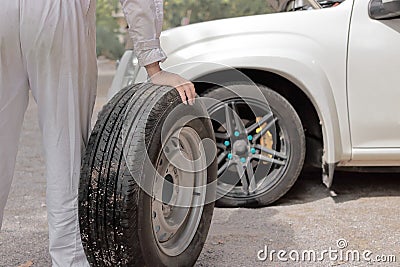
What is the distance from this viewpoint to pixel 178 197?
11.0 feet

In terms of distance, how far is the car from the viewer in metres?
4.22

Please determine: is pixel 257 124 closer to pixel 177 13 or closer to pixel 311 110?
pixel 311 110

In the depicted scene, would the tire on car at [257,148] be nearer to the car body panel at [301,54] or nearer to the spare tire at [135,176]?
the car body panel at [301,54]

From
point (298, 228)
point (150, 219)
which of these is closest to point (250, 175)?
point (298, 228)

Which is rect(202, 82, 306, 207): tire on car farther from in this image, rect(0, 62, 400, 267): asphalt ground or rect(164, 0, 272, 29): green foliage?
rect(164, 0, 272, 29): green foliage

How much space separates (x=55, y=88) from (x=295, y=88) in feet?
7.19

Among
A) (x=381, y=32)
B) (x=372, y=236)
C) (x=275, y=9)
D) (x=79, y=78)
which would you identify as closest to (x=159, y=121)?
(x=79, y=78)

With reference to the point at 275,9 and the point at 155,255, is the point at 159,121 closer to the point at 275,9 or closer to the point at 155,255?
the point at 155,255

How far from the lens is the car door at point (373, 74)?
165 inches

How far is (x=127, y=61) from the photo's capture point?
501 centimetres

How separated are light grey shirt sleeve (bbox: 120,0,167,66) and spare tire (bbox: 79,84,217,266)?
0.67ft

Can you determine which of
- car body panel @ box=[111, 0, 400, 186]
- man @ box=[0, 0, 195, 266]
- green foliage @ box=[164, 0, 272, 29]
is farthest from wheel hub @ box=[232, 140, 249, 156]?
green foliage @ box=[164, 0, 272, 29]

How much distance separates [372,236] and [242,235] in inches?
31.1

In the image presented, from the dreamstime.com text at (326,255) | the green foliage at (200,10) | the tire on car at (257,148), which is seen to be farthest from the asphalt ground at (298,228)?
the green foliage at (200,10)
